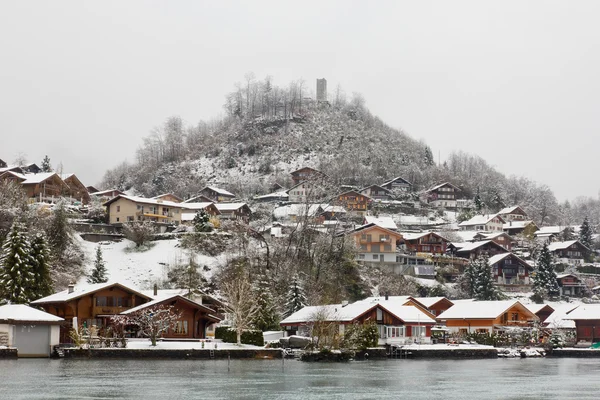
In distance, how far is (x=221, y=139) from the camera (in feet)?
606

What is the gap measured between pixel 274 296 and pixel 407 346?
1984cm

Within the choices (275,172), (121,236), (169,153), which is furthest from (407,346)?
(169,153)

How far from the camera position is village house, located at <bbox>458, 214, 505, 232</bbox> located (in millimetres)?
142000

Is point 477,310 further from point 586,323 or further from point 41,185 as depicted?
point 41,185

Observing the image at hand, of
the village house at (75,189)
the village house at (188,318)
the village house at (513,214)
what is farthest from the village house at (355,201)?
the village house at (188,318)

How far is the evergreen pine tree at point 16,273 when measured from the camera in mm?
64375

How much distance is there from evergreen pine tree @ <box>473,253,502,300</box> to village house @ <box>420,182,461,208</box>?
54205 millimetres

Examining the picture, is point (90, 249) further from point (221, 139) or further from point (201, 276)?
point (221, 139)

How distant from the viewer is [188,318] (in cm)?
6688

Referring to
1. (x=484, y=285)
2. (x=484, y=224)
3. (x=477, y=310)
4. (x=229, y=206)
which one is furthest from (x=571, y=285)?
(x=229, y=206)

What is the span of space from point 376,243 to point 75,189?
4202 centimetres

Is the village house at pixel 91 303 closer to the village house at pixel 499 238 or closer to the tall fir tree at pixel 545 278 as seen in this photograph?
the tall fir tree at pixel 545 278

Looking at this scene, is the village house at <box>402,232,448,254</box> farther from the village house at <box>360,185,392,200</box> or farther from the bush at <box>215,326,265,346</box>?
the bush at <box>215,326,265,346</box>

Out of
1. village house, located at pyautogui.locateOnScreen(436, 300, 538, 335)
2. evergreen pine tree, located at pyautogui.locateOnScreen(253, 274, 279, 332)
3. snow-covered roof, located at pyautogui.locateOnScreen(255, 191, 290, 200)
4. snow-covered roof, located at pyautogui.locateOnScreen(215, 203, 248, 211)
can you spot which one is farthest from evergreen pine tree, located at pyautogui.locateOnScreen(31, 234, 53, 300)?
snow-covered roof, located at pyautogui.locateOnScreen(255, 191, 290, 200)
